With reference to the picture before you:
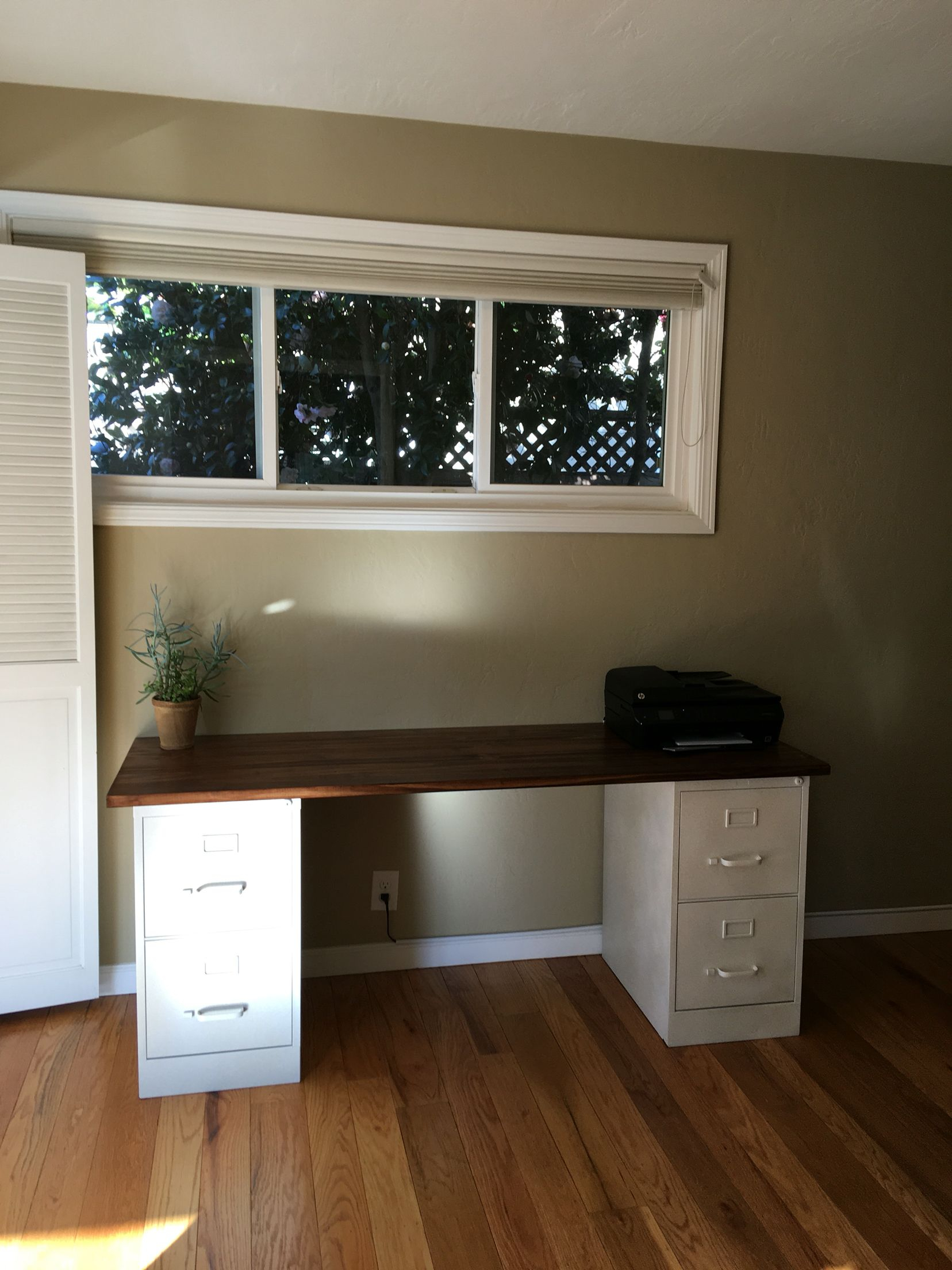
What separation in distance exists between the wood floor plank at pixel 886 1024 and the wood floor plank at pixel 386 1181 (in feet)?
4.25

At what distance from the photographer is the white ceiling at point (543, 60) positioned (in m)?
2.13

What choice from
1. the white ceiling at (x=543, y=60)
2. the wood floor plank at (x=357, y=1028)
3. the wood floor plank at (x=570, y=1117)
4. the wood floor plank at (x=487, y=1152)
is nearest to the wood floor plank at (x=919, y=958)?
the wood floor plank at (x=570, y=1117)

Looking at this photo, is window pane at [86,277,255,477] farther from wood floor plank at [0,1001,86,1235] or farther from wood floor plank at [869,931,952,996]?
wood floor plank at [869,931,952,996]

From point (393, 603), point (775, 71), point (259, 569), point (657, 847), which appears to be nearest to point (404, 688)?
point (393, 603)

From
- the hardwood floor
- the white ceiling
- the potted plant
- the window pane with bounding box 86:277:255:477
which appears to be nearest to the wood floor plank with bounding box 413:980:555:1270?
the hardwood floor

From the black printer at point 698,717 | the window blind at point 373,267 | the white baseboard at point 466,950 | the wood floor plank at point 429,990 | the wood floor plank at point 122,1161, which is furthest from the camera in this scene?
the white baseboard at point 466,950

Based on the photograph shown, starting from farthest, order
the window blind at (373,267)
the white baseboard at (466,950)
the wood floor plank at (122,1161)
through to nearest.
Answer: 1. the white baseboard at (466,950)
2. the window blind at (373,267)
3. the wood floor plank at (122,1161)

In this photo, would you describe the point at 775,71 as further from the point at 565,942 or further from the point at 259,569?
the point at 565,942

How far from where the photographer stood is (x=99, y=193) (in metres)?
2.57

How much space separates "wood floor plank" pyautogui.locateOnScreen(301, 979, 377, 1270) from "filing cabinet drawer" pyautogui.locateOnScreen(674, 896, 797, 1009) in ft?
2.98

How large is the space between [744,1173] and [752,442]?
2012mm

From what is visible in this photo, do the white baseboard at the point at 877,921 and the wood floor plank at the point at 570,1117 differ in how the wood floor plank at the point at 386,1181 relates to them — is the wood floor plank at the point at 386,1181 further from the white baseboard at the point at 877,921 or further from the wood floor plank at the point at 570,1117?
the white baseboard at the point at 877,921

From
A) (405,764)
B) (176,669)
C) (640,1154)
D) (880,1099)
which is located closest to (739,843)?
(880,1099)

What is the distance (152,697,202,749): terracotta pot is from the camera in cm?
256
